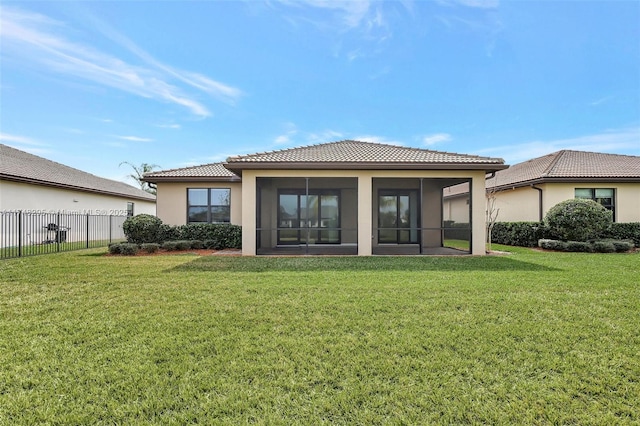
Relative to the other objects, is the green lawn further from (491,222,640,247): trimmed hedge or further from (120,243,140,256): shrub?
(491,222,640,247): trimmed hedge

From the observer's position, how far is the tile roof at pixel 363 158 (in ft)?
32.6

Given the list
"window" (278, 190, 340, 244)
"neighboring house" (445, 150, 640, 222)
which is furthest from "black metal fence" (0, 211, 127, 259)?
"neighboring house" (445, 150, 640, 222)

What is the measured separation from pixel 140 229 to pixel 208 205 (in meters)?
3.05

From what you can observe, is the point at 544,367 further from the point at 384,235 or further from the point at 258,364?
the point at 384,235

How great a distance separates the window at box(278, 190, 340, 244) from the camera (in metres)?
13.6

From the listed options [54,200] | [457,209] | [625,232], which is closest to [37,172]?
[54,200]

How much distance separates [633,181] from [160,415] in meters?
19.5

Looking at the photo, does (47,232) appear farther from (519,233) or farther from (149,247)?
(519,233)

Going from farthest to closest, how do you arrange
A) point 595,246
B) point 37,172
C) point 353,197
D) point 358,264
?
point 37,172 < point 353,197 < point 595,246 < point 358,264

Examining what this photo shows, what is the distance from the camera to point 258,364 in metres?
2.91

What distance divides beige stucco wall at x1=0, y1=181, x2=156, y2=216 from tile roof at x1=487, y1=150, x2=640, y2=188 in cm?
2327

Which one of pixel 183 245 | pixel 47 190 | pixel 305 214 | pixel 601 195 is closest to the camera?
pixel 183 245

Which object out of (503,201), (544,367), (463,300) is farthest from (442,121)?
(544,367)

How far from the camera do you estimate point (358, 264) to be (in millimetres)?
8445
